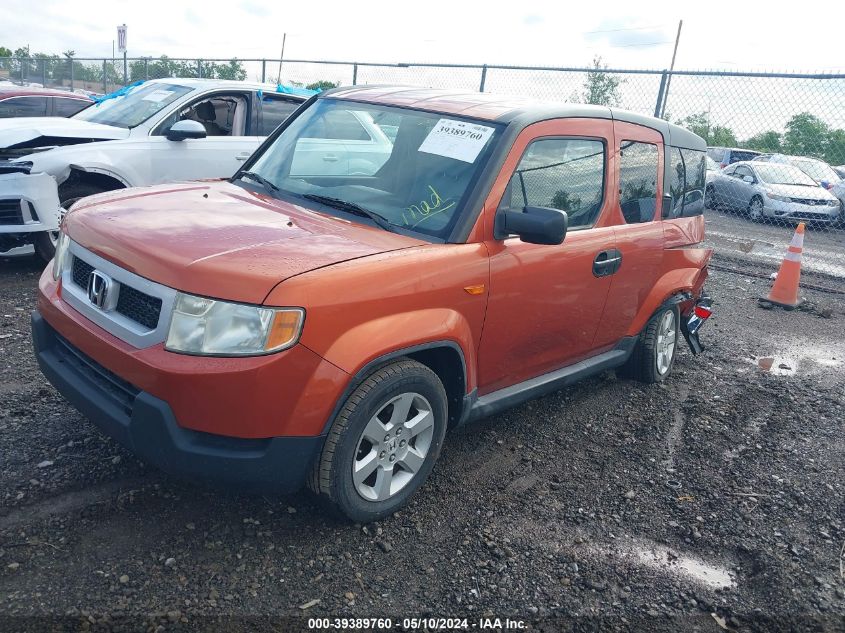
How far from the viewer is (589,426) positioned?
466cm

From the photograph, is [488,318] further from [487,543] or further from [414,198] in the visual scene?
[487,543]

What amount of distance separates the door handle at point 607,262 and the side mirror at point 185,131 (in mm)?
4044

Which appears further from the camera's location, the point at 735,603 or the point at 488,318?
the point at 488,318

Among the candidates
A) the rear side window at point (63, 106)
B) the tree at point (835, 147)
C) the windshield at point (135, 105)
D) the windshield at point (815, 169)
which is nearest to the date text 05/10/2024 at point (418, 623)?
the windshield at point (135, 105)

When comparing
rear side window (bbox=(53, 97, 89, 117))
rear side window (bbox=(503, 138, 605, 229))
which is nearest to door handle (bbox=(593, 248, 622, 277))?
rear side window (bbox=(503, 138, 605, 229))

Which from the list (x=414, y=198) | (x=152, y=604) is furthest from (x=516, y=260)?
(x=152, y=604)

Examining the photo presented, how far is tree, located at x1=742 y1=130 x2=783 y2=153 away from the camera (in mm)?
A: 12851

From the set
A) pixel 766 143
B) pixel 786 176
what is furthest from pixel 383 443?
pixel 786 176

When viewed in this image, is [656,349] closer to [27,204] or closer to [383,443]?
[383,443]

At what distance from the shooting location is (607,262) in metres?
4.25

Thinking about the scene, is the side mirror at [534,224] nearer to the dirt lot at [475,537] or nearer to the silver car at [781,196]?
the dirt lot at [475,537]

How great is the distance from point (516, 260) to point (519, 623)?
5.39ft

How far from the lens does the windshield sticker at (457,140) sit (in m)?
3.69

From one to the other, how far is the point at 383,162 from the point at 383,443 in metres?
1.50
